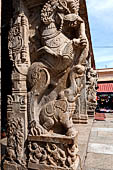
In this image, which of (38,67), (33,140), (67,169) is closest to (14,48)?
(38,67)

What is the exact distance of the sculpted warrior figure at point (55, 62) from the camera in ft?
7.50

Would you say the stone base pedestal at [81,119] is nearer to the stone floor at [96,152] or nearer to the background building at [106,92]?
the stone floor at [96,152]

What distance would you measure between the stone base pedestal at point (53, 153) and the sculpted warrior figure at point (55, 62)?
13 cm

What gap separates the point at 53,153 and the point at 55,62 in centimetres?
134

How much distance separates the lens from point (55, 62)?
232 centimetres

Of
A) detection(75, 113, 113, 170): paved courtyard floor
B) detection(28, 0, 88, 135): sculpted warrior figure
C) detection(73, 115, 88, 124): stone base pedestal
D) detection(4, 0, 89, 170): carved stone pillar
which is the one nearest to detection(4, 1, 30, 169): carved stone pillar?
detection(4, 0, 89, 170): carved stone pillar

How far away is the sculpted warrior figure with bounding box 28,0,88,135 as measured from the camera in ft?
7.50

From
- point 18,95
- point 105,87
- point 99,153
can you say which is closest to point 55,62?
point 18,95

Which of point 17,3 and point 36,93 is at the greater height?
point 17,3

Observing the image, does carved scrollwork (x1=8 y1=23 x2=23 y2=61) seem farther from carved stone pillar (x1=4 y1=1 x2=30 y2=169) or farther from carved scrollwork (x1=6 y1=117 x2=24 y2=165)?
carved scrollwork (x1=6 y1=117 x2=24 y2=165)

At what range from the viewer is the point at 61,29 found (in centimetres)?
238

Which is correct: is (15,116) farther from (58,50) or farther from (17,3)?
(17,3)

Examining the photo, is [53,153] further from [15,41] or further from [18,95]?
[15,41]

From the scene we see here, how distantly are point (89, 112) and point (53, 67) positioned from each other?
5338 millimetres
